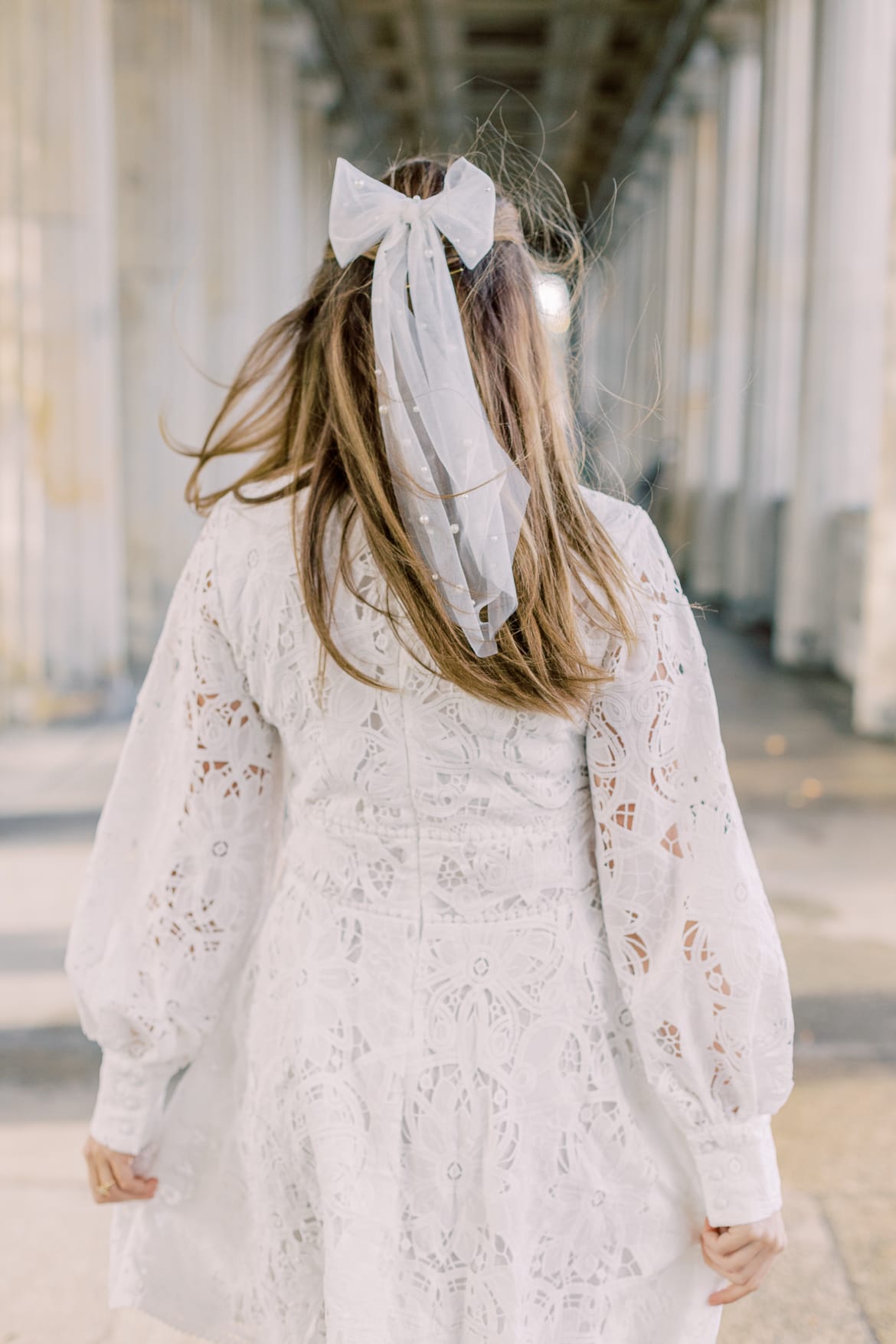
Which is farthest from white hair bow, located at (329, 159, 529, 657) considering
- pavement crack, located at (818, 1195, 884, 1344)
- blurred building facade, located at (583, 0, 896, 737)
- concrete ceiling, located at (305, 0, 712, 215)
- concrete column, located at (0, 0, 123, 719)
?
concrete ceiling, located at (305, 0, 712, 215)

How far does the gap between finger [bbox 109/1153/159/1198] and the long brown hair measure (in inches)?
24.7

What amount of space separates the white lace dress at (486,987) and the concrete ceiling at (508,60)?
44.4ft

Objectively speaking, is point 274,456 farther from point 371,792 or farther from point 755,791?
point 755,791

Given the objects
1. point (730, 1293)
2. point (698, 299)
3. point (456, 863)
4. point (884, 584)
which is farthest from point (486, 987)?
point (698, 299)

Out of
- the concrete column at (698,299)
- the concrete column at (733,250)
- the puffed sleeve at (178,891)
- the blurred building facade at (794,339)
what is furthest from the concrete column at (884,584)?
the concrete column at (698,299)

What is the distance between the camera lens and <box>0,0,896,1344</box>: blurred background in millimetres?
2387

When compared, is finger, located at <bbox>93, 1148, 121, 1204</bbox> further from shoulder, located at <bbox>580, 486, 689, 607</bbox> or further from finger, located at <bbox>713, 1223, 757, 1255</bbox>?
shoulder, located at <bbox>580, 486, 689, 607</bbox>

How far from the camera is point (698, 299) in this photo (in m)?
16.7

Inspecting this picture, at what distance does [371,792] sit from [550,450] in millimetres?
368

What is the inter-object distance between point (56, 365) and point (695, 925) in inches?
260

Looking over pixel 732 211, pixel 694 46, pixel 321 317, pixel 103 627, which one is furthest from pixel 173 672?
pixel 694 46

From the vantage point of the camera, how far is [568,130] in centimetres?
2264

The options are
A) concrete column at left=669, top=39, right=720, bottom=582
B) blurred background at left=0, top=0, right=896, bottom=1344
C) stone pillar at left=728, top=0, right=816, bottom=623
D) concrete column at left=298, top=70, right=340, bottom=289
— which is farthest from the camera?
concrete column at left=298, top=70, right=340, bottom=289

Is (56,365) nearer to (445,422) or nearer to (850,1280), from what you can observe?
(850,1280)
